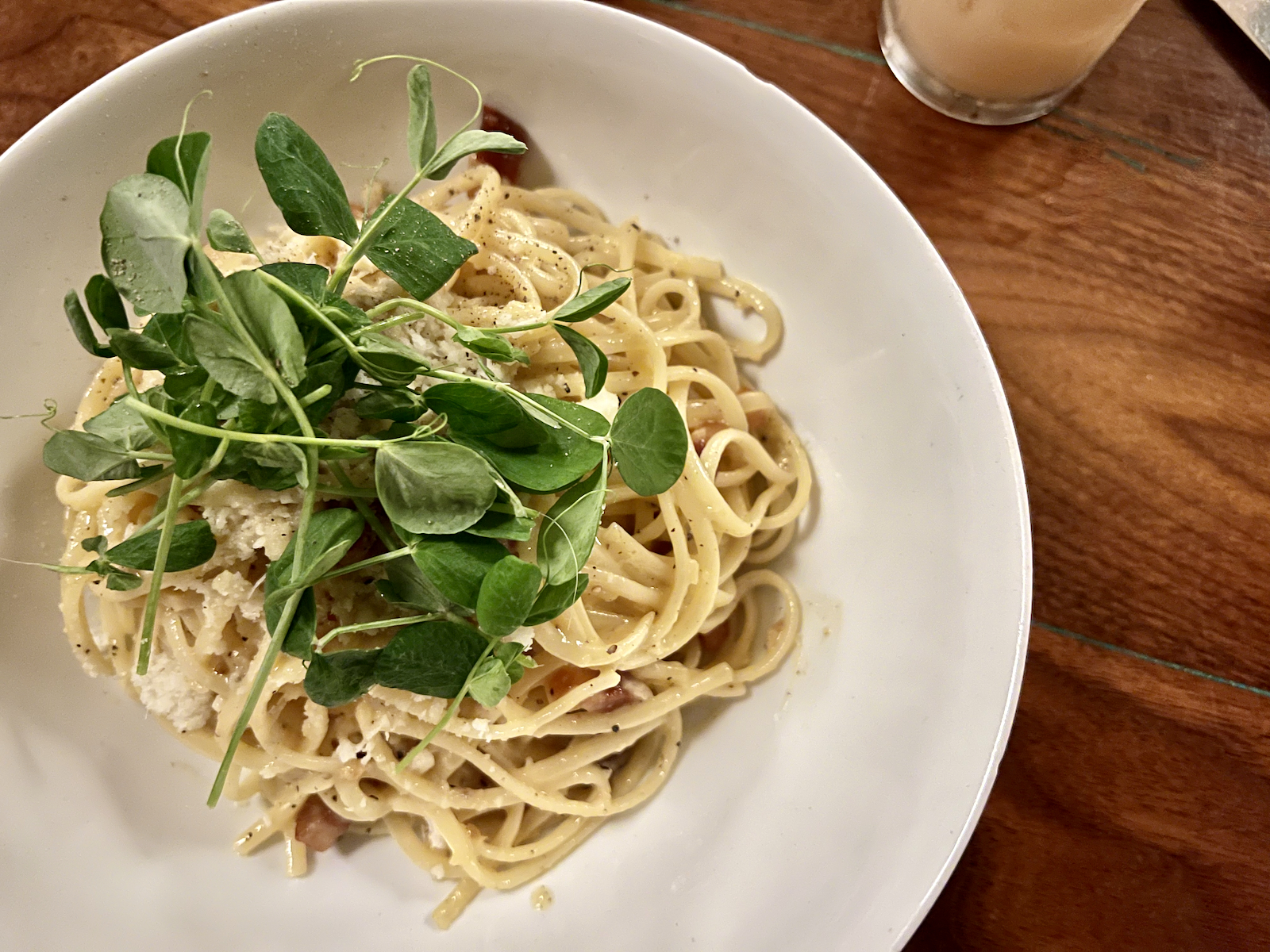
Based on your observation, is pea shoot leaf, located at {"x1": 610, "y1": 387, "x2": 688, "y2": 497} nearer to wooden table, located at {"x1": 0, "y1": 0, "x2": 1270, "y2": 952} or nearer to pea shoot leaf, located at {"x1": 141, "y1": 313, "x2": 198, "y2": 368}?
pea shoot leaf, located at {"x1": 141, "y1": 313, "x2": 198, "y2": 368}

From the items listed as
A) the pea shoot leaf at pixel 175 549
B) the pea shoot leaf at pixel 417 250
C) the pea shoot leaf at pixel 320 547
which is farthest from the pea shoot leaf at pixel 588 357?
the pea shoot leaf at pixel 175 549

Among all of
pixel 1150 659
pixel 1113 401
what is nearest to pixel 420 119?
pixel 1113 401

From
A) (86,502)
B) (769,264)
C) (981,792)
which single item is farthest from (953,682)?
(86,502)

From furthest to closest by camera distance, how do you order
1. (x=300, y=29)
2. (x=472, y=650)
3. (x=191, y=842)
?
(x=191, y=842)
(x=300, y=29)
(x=472, y=650)

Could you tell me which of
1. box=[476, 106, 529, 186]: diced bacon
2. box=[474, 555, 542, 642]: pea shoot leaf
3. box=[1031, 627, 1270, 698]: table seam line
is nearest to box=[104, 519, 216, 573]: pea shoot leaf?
box=[474, 555, 542, 642]: pea shoot leaf

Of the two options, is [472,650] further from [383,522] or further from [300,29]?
[300,29]

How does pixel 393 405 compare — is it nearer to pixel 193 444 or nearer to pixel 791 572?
pixel 193 444

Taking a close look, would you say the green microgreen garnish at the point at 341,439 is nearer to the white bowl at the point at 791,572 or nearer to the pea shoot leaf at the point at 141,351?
the pea shoot leaf at the point at 141,351
